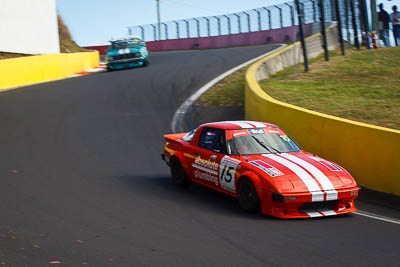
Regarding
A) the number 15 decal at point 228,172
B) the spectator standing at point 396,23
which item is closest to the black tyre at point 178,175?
the number 15 decal at point 228,172

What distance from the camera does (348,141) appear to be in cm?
987

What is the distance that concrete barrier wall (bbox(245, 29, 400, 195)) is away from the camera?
8961mm

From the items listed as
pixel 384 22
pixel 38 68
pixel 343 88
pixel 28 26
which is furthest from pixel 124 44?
pixel 343 88

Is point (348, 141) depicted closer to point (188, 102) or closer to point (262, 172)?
point (262, 172)

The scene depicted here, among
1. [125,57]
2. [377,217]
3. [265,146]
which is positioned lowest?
[377,217]

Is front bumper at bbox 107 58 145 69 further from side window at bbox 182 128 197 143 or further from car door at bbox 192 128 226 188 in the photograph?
car door at bbox 192 128 226 188

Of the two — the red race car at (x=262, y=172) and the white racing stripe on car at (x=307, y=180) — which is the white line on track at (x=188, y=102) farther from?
the white racing stripe on car at (x=307, y=180)

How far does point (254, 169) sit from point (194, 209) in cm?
103

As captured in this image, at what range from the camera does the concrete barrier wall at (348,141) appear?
8.96 meters

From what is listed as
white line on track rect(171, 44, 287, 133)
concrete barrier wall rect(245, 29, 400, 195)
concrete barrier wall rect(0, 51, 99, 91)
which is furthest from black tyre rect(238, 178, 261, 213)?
concrete barrier wall rect(0, 51, 99, 91)

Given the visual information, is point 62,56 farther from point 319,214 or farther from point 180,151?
point 319,214

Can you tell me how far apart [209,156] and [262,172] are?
1340mm

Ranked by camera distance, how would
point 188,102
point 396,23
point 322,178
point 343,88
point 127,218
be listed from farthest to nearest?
1. point 396,23
2. point 188,102
3. point 343,88
4. point 322,178
5. point 127,218

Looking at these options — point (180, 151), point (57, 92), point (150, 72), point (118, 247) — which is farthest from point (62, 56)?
point (118, 247)
